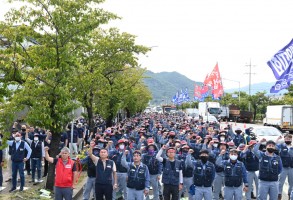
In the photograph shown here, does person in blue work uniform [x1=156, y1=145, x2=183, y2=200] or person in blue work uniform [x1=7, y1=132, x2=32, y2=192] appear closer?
person in blue work uniform [x1=156, y1=145, x2=183, y2=200]

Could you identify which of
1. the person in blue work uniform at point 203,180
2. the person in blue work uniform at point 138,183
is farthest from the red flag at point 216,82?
the person in blue work uniform at point 138,183

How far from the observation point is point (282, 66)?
51.1 ft

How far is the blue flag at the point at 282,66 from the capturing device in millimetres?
15188

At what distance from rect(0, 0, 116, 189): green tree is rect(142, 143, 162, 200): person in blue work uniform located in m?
2.79

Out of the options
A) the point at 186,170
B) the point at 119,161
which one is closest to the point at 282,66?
the point at 186,170

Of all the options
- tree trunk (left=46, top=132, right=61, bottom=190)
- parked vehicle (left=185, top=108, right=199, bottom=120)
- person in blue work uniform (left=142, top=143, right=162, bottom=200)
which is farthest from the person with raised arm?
parked vehicle (left=185, top=108, right=199, bottom=120)

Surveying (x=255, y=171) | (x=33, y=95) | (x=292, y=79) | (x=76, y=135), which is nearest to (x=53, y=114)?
(x=33, y=95)

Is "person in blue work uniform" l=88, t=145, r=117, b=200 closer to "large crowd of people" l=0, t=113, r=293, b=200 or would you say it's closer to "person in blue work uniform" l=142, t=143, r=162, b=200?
"large crowd of people" l=0, t=113, r=293, b=200

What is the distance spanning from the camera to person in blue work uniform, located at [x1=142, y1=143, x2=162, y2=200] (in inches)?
396

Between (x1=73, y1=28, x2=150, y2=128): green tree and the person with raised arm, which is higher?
(x1=73, y1=28, x2=150, y2=128): green tree

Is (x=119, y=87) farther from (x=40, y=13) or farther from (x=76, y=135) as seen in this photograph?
(x=40, y=13)

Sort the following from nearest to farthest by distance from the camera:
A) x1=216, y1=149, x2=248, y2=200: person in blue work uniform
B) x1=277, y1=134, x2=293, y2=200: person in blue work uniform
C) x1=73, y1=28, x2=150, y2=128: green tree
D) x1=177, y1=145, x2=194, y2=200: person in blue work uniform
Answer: x1=216, y1=149, x2=248, y2=200: person in blue work uniform < x1=177, y1=145, x2=194, y2=200: person in blue work uniform < x1=277, y1=134, x2=293, y2=200: person in blue work uniform < x1=73, y1=28, x2=150, y2=128: green tree

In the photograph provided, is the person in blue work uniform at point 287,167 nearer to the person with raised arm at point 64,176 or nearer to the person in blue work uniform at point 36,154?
the person with raised arm at point 64,176

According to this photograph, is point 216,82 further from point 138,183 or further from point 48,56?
point 138,183
